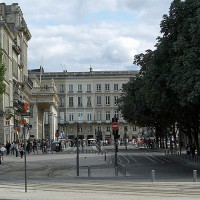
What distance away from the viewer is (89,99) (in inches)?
6373

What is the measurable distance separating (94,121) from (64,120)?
9.16 m

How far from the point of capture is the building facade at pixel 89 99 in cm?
15925

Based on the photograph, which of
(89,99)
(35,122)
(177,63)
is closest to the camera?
(177,63)

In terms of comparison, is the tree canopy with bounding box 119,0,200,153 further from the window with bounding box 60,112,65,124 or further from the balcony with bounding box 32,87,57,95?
the window with bounding box 60,112,65,124

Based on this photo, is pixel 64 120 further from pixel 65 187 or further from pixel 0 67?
pixel 65 187

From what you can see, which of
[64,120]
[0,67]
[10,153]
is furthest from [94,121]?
[0,67]

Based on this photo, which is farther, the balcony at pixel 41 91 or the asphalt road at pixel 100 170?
the balcony at pixel 41 91

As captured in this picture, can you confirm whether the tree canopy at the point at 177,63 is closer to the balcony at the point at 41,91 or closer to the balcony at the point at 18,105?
the balcony at the point at 18,105

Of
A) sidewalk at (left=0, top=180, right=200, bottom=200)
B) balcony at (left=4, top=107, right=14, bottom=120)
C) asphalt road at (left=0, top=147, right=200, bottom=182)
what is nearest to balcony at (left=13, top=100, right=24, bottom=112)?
balcony at (left=4, top=107, right=14, bottom=120)

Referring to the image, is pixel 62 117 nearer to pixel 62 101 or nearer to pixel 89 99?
pixel 62 101

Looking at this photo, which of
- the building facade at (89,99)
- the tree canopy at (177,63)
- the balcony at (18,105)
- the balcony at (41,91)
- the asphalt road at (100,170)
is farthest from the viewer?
the building facade at (89,99)

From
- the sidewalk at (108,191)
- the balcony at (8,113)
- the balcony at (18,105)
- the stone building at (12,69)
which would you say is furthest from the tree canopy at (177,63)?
the balcony at (18,105)

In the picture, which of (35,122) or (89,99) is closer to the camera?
(35,122)

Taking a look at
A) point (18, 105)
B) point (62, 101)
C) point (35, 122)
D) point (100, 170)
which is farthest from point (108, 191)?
point (62, 101)
